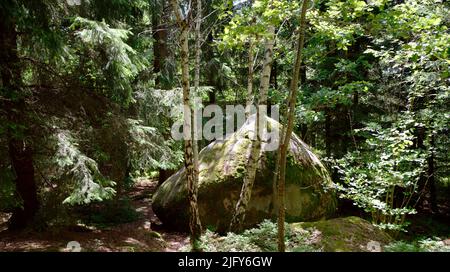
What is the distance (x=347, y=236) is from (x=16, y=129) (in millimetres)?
6500

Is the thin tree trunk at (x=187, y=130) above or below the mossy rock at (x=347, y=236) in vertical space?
above

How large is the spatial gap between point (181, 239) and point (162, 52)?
766 cm

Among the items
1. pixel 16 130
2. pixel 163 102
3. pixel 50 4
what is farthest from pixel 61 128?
pixel 163 102

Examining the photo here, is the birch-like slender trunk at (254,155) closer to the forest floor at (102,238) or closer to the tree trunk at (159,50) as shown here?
the forest floor at (102,238)

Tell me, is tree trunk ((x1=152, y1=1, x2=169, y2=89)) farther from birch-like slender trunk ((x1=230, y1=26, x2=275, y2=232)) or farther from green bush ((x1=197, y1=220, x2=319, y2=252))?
green bush ((x1=197, y1=220, x2=319, y2=252))

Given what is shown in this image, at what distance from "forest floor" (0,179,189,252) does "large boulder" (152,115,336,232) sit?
2.20 ft

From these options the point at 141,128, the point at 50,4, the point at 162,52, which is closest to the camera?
the point at 50,4

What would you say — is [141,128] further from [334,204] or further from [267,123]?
[334,204]

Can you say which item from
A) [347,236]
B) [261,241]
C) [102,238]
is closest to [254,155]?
[261,241]

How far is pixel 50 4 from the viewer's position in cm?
590

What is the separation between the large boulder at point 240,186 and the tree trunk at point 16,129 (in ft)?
11.2

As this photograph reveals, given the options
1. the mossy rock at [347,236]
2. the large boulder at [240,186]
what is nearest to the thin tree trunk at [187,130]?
the large boulder at [240,186]

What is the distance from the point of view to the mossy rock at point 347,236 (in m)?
5.94

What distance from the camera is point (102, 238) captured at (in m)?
6.80
